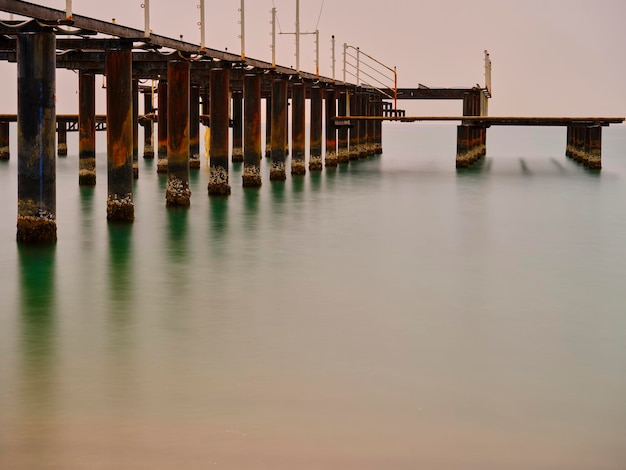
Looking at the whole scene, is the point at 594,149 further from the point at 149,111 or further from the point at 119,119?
the point at 119,119

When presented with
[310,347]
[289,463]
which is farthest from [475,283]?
[289,463]

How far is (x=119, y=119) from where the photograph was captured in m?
19.3

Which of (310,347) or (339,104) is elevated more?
(339,104)

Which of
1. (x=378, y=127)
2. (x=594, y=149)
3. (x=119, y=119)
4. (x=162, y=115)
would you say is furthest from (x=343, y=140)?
(x=119, y=119)

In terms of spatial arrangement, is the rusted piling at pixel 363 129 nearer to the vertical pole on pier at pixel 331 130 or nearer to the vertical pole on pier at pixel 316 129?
the vertical pole on pier at pixel 331 130

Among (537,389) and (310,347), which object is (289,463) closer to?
(537,389)

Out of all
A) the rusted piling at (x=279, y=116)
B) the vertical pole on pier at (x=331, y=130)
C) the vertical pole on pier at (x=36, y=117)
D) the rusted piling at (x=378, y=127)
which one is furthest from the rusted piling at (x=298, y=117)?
the rusted piling at (x=378, y=127)

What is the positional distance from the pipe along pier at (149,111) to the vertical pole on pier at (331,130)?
45 millimetres

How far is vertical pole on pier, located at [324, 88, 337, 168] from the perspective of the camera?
141 feet

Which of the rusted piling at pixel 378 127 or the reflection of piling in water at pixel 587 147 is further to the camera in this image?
the rusted piling at pixel 378 127

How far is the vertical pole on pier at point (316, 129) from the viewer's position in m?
39.2

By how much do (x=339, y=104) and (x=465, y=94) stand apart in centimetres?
568

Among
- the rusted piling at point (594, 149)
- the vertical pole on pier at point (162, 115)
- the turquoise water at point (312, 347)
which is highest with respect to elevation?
the vertical pole on pier at point (162, 115)

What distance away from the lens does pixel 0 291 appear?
1352 centimetres
